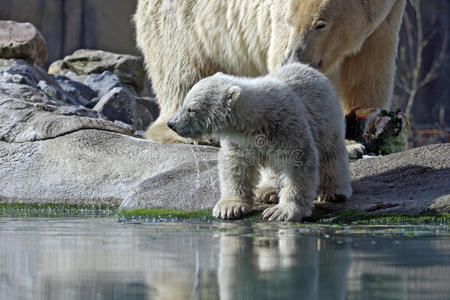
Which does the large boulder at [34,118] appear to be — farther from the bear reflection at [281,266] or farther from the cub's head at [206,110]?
the bear reflection at [281,266]

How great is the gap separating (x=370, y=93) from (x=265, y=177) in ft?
5.83

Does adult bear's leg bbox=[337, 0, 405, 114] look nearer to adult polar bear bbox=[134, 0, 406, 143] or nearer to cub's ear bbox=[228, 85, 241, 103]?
adult polar bear bbox=[134, 0, 406, 143]

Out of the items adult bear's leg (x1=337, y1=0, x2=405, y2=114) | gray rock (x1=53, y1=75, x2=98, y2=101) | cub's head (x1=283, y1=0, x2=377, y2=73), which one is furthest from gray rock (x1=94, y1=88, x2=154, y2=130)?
cub's head (x1=283, y1=0, x2=377, y2=73)

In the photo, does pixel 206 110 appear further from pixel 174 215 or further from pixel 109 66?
pixel 109 66

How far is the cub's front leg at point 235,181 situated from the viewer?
4078 millimetres

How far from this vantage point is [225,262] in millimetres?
2547

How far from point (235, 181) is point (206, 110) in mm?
425

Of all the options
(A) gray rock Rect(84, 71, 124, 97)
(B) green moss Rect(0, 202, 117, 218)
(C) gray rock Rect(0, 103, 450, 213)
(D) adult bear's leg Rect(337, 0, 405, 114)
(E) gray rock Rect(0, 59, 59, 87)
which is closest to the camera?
(C) gray rock Rect(0, 103, 450, 213)

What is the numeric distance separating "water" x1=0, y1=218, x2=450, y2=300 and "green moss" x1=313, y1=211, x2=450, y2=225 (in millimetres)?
301

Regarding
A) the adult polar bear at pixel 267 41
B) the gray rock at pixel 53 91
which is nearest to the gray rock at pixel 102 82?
the gray rock at pixel 53 91

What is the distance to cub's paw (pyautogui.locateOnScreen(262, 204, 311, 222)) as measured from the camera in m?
3.89

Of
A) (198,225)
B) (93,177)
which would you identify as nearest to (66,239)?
(198,225)

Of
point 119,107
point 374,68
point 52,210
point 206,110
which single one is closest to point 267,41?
point 374,68

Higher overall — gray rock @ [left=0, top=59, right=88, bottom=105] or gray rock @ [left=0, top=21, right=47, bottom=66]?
gray rock @ [left=0, top=21, right=47, bottom=66]
